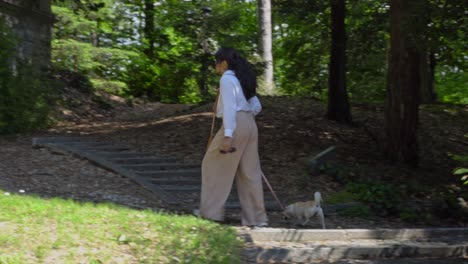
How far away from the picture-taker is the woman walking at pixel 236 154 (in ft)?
23.0

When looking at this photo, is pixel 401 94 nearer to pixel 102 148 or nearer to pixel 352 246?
pixel 102 148

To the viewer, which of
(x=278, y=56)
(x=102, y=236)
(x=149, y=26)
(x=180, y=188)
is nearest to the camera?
(x=102, y=236)

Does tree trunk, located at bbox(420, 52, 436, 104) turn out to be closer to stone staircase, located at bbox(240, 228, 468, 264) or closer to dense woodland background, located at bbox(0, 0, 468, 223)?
dense woodland background, located at bbox(0, 0, 468, 223)

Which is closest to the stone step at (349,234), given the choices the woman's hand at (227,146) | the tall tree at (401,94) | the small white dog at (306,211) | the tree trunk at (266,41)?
the small white dog at (306,211)

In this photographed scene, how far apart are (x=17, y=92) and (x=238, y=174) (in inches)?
291

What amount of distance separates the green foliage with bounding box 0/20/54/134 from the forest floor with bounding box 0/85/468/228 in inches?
13.8

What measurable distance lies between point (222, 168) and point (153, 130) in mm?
7251

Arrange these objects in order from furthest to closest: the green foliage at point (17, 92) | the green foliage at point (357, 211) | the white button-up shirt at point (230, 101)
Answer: the green foliage at point (17, 92) → the green foliage at point (357, 211) → the white button-up shirt at point (230, 101)

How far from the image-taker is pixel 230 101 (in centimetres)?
689

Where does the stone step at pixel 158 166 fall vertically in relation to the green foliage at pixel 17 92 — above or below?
below

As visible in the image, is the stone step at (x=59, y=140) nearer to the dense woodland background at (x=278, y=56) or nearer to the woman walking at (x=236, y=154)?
the dense woodland background at (x=278, y=56)

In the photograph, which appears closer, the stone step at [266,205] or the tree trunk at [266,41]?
the stone step at [266,205]

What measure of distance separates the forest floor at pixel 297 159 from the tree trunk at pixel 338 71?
0.32 m

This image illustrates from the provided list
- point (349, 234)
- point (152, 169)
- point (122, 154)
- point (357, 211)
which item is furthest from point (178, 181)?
point (349, 234)
